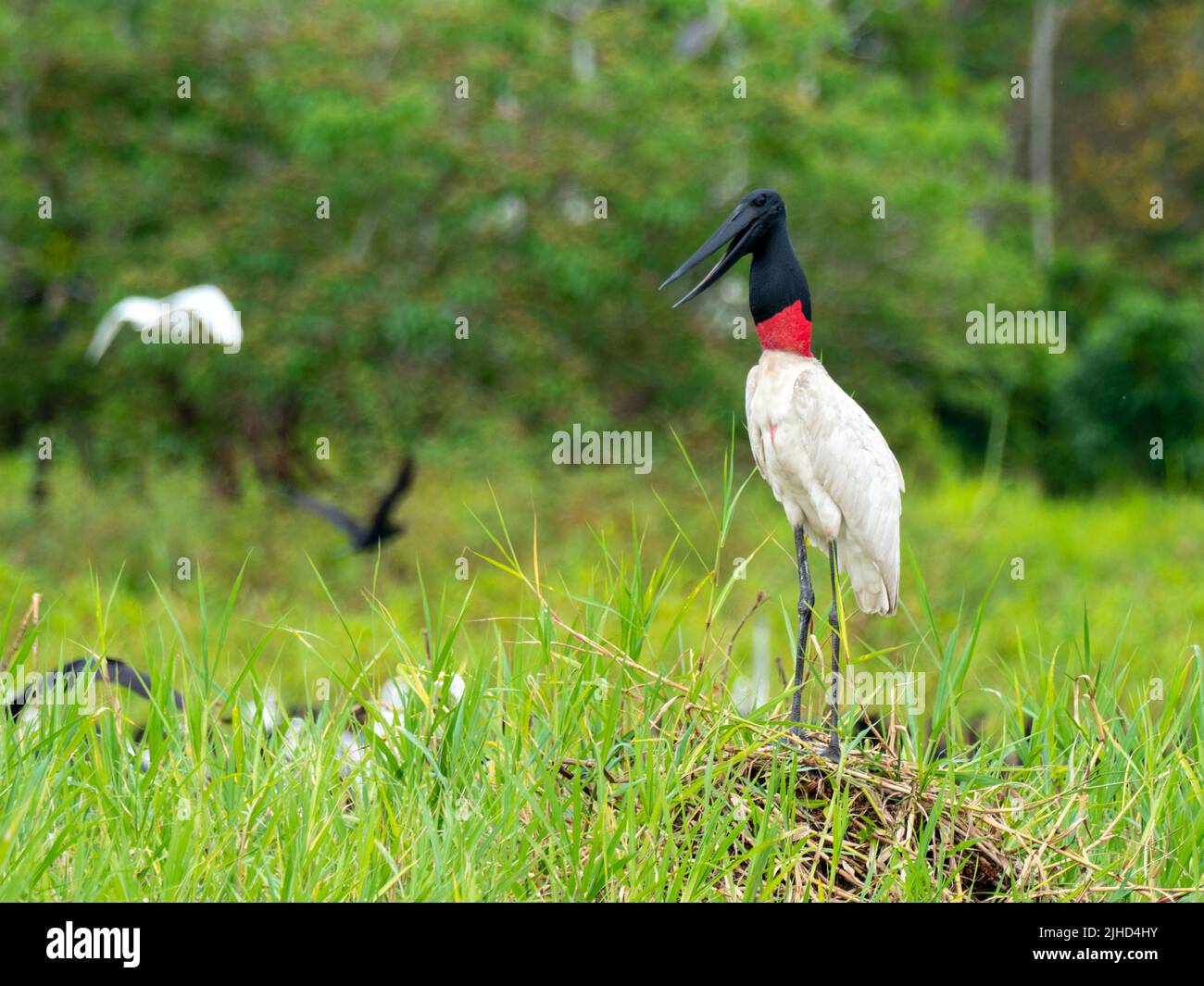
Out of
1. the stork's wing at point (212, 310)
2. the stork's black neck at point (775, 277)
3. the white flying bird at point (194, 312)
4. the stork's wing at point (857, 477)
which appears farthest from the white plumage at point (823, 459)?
the stork's wing at point (212, 310)

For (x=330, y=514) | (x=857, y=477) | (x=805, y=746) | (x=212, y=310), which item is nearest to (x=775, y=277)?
(x=857, y=477)

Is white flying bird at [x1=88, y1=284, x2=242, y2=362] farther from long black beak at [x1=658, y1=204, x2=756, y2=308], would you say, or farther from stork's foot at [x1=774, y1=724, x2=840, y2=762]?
stork's foot at [x1=774, y1=724, x2=840, y2=762]

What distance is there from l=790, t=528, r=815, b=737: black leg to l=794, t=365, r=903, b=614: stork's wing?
0.10 meters

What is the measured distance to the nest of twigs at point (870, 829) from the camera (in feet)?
9.83

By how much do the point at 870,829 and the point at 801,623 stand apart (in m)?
0.49

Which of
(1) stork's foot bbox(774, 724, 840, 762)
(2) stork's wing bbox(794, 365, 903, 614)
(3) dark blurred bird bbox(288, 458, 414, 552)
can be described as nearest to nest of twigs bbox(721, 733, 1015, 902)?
(1) stork's foot bbox(774, 724, 840, 762)

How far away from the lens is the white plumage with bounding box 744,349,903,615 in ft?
10.8

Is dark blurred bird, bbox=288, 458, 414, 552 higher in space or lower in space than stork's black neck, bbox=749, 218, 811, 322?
lower

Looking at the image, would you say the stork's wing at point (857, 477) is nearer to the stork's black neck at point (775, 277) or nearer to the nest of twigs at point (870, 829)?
the stork's black neck at point (775, 277)

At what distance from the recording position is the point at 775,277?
313 cm
